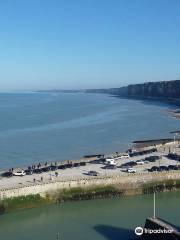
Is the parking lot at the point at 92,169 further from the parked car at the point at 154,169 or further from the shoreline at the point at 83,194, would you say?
the shoreline at the point at 83,194

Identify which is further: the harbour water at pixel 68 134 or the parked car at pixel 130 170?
the harbour water at pixel 68 134

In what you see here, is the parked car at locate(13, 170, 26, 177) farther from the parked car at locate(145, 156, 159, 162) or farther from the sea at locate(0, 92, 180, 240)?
the parked car at locate(145, 156, 159, 162)

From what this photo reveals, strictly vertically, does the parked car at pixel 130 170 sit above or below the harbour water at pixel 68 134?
above

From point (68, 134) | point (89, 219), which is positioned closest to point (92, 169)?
point (89, 219)

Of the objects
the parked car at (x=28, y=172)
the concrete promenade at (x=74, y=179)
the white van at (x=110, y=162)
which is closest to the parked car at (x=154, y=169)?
the concrete promenade at (x=74, y=179)

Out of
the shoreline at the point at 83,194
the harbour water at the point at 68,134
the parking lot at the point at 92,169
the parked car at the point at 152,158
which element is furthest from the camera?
the harbour water at the point at 68,134

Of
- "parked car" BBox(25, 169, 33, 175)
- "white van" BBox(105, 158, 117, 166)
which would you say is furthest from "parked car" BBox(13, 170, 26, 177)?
"white van" BBox(105, 158, 117, 166)

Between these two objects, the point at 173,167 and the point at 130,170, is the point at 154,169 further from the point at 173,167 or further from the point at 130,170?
the point at 130,170
